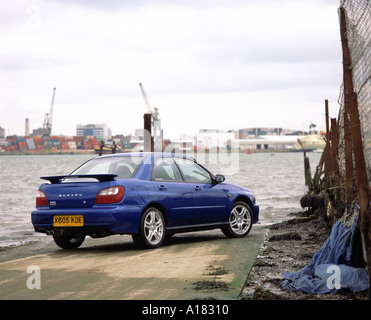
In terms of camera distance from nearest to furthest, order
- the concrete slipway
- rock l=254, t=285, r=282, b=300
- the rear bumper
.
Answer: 1. rock l=254, t=285, r=282, b=300
2. the concrete slipway
3. the rear bumper

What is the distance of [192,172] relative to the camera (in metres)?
11.9

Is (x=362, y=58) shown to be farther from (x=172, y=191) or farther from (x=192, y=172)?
(x=192, y=172)

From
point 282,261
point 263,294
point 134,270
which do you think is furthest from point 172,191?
point 263,294

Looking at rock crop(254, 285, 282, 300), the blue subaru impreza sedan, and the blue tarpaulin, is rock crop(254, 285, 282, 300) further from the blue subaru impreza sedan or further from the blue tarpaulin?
the blue subaru impreza sedan

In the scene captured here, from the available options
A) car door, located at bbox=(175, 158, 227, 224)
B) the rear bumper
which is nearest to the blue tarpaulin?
the rear bumper

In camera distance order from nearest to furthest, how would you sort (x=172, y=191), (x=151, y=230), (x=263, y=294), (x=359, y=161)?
(x=359, y=161) < (x=263, y=294) < (x=151, y=230) < (x=172, y=191)

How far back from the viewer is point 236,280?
732 cm

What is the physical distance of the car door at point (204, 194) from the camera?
38.0 ft

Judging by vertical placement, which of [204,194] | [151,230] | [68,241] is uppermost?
[204,194]

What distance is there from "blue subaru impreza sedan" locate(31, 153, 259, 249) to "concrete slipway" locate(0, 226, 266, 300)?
34 centimetres

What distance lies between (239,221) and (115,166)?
106 inches

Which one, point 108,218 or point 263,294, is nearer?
point 263,294

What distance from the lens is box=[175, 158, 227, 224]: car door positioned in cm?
1157
